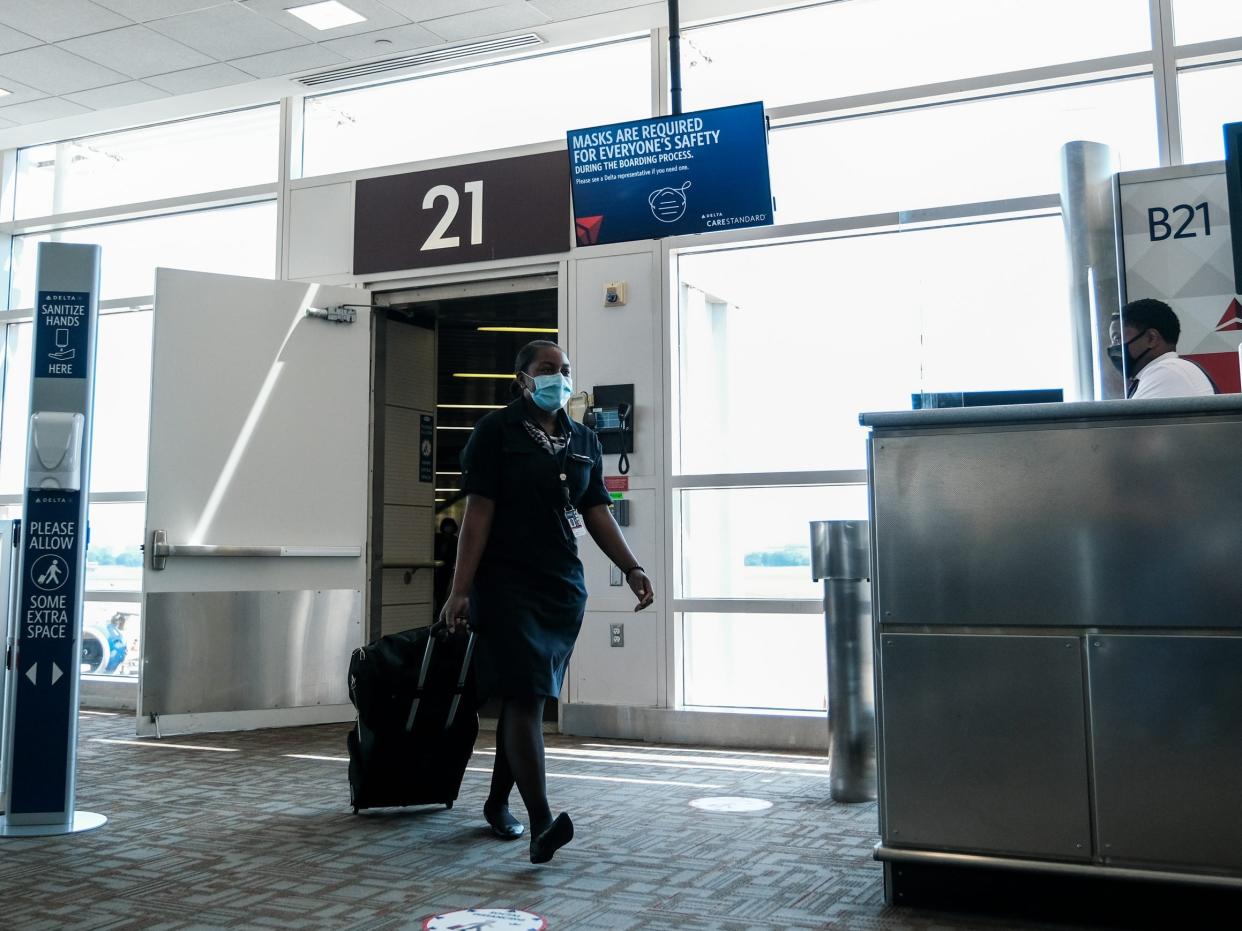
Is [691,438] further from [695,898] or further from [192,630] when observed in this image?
[695,898]

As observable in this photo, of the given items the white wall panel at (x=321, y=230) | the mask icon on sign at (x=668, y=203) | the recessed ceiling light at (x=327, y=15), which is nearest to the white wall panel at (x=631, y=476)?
the mask icon on sign at (x=668, y=203)

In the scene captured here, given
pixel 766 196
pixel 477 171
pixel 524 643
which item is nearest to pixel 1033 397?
pixel 524 643

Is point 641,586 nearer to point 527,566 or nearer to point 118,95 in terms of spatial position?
point 527,566

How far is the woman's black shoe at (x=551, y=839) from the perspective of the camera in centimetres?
296

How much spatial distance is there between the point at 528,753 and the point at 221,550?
3.41m

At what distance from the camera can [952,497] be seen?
267cm

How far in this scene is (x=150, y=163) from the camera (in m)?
7.59

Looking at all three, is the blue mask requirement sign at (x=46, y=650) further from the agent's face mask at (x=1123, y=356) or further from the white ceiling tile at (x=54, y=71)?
the agent's face mask at (x=1123, y=356)

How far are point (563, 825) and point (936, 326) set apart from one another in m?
3.40

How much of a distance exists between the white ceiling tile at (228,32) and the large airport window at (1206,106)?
4536 millimetres

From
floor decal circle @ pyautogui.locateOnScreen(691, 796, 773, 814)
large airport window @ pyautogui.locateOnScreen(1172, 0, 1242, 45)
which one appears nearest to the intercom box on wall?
floor decal circle @ pyautogui.locateOnScreen(691, 796, 773, 814)

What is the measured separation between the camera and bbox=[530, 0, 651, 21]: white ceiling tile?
18.7ft

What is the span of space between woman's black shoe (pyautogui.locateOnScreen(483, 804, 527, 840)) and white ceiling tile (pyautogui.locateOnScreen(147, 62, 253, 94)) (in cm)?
494

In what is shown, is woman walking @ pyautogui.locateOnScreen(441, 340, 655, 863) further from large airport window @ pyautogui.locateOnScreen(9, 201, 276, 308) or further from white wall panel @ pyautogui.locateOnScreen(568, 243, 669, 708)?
large airport window @ pyautogui.locateOnScreen(9, 201, 276, 308)
